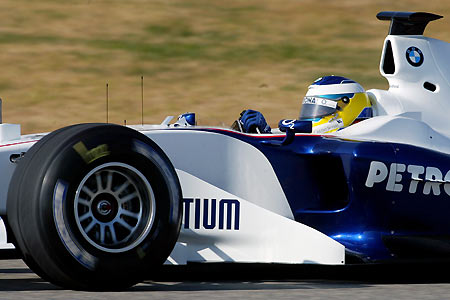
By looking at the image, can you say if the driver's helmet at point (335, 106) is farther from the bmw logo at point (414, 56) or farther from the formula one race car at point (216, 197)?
the formula one race car at point (216, 197)

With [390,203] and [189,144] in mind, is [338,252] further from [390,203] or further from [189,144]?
[189,144]

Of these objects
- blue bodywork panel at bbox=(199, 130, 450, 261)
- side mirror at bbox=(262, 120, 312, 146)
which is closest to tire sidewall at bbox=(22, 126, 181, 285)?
blue bodywork panel at bbox=(199, 130, 450, 261)

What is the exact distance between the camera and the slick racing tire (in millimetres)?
4613

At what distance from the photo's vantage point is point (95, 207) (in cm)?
487

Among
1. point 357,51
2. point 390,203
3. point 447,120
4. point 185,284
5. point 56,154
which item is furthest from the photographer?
point 357,51

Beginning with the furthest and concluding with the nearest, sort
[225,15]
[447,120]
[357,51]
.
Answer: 1. [225,15]
2. [357,51]
3. [447,120]

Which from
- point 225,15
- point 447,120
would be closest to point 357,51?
point 225,15

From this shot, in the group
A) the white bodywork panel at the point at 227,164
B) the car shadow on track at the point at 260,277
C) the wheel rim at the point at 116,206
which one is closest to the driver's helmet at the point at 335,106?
the car shadow on track at the point at 260,277

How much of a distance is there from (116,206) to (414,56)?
3275 millimetres

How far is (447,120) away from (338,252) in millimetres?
1908

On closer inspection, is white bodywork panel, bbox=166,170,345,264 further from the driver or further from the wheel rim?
the driver

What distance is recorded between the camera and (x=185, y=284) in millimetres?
5371

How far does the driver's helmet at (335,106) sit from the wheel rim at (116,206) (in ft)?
Answer: 7.75

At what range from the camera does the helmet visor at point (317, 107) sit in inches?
276
